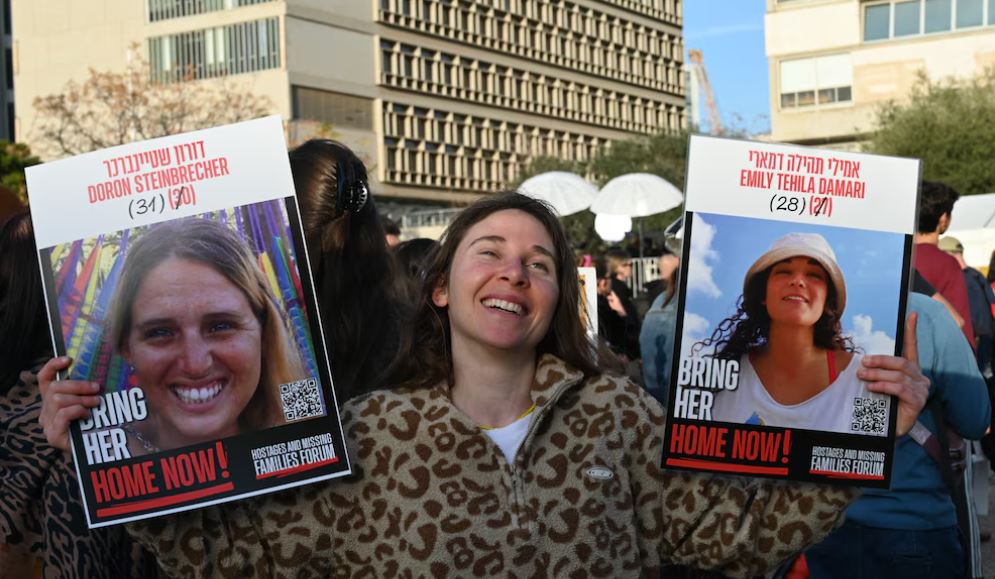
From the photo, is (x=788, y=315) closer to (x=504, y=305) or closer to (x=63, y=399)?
(x=504, y=305)

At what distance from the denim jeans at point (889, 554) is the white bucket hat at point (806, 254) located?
6.27 ft

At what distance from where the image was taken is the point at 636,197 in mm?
15609

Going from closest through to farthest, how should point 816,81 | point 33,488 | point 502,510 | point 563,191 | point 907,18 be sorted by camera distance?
point 502,510 → point 33,488 → point 563,191 → point 907,18 → point 816,81

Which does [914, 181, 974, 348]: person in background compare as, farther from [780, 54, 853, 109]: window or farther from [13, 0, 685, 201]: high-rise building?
[13, 0, 685, 201]: high-rise building

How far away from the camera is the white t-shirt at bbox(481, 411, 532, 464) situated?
2.91 metres

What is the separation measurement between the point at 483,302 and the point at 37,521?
121cm

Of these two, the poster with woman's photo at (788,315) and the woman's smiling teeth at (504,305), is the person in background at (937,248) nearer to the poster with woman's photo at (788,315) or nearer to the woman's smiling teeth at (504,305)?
the poster with woman's photo at (788,315)

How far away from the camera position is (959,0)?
46.1 metres

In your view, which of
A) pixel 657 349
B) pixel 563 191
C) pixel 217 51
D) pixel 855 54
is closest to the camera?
pixel 657 349

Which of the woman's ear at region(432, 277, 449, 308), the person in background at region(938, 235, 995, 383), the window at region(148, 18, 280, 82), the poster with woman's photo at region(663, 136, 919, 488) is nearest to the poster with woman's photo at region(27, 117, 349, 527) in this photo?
the woman's ear at region(432, 277, 449, 308)

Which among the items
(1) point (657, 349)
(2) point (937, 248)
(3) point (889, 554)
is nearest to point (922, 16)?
(1) point (657, 349)

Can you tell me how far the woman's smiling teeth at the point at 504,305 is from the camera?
293 cm

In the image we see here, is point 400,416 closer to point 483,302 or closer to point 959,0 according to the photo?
point 483,302

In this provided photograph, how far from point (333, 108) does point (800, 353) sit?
199 feet
